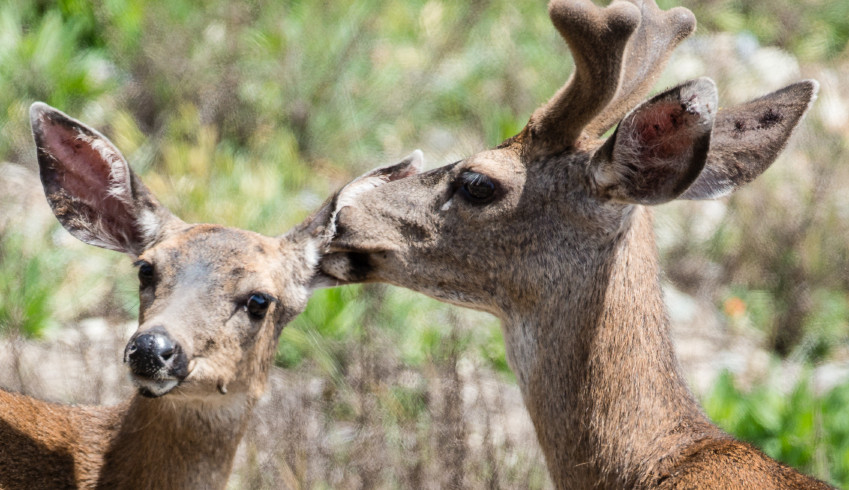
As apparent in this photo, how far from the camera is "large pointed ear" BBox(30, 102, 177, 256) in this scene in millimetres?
4641

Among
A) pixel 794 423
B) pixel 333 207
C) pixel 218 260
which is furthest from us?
pixel 794 423

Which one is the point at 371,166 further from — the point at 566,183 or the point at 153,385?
the point at 153,385

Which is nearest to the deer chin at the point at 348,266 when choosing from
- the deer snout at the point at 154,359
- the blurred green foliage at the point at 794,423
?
the deer snout at the point at 154,359

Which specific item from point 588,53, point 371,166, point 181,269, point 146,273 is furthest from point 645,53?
point 371,166

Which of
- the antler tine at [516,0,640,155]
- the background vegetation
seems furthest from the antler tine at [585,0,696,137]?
the background vegetation

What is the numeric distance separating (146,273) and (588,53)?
1.84 m

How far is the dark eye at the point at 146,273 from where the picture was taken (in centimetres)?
450

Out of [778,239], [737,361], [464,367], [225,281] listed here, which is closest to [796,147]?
[778,239]

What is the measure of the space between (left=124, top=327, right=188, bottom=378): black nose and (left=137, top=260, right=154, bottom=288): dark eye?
1.43 ft

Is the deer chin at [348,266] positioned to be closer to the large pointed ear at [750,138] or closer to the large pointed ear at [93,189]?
the large pointed ear at [93,189]

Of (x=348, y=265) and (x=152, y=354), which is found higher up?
(x=348, y=265)

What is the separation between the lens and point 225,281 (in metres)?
4.46

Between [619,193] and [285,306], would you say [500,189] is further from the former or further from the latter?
[285,306]

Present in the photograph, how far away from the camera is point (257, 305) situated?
4562 mm
